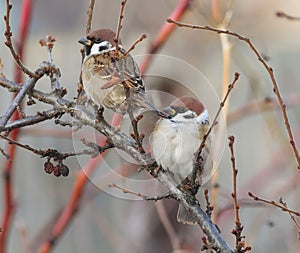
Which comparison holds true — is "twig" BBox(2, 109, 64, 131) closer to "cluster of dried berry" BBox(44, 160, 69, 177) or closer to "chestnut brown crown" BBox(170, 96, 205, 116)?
"cluster of dried berry" BBox(44, 160, 69, 177)

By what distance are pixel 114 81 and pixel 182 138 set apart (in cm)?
30

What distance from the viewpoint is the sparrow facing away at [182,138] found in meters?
1.62

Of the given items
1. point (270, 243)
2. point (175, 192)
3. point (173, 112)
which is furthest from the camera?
point (270, 243)

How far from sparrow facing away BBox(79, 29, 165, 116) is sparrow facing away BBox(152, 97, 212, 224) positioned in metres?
0.06

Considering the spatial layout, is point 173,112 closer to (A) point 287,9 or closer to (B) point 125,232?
(B) point 125,232

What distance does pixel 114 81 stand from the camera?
61.0 inches

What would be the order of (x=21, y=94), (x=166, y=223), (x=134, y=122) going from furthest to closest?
(x=166, y=223), (x=21, y=94), (x=134, y=122)

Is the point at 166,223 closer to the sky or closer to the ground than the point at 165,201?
closer to the ground

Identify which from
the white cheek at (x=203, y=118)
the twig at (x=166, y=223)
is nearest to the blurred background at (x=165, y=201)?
the twig at (x=166, y=223)

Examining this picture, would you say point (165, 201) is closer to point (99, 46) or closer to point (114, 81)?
point (99, 46)

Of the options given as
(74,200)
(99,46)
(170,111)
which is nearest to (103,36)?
(99,46)

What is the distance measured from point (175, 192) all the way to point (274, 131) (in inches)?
52.5

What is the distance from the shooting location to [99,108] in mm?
1519

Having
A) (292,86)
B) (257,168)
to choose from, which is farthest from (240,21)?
(257,168)
